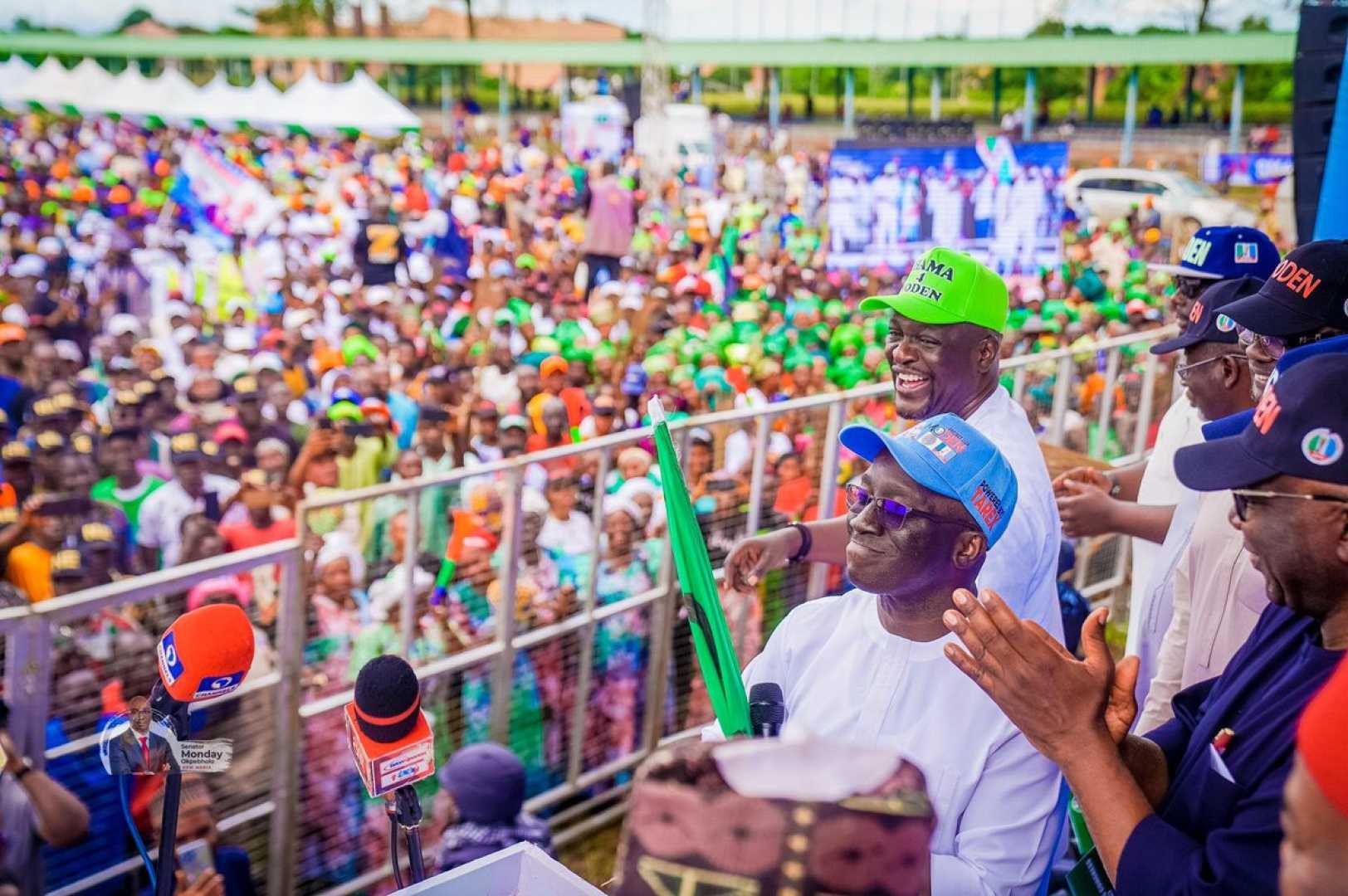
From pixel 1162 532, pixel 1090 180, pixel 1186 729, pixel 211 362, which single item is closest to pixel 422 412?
pixel 211 362

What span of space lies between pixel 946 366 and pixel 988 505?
51.9 inches

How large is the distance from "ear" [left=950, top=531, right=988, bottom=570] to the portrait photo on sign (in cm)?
137

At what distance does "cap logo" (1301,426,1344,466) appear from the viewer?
5.67 ft

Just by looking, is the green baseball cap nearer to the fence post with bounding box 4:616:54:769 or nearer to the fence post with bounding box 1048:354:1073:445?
the fence post with bounding box 4:616:54:769

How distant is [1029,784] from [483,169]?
29.3 metres

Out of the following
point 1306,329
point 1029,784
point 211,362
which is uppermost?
point 1306,329

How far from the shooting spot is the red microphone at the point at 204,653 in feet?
6.27

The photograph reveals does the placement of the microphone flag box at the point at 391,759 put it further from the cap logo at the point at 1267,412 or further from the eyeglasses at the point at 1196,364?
the eyeglasses at the point at 1196,364

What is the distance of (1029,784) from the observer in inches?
86.1

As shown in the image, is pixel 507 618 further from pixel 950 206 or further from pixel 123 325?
pixel 950 206

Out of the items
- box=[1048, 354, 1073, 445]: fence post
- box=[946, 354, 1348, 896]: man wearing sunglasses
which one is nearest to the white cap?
box=[1048, 354, 1073, 445]: fence post

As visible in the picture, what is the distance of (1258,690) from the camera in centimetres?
191

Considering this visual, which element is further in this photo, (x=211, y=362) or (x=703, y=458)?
(x=211, y=362)

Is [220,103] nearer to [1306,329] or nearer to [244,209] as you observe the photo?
[244,209]
